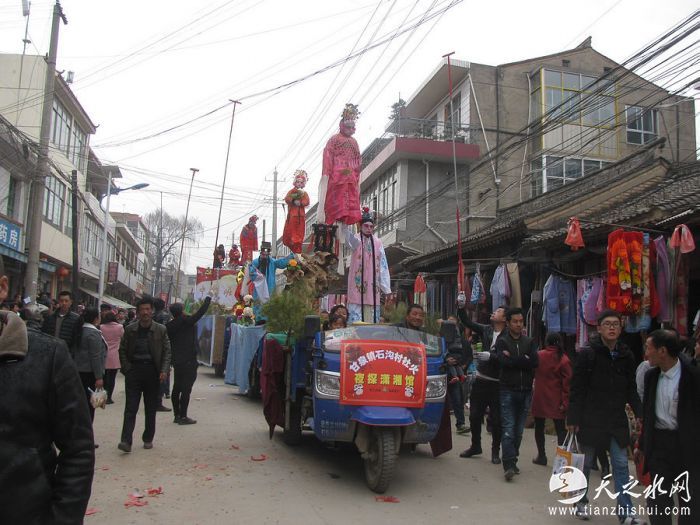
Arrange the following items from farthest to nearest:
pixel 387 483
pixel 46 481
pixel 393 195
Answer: pixel 393 195 < pixel 387 483 < pixel 46 481

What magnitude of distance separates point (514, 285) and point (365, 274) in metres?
3.39

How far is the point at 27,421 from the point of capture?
1954 millimetres

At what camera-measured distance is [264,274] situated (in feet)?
48.1

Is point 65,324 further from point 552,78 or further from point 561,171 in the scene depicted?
point 552,78

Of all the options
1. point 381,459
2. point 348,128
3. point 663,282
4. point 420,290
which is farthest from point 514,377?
point 420,290

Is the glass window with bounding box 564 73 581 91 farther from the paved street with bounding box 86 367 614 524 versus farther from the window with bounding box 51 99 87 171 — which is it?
the window with bounding box 51 99 87 171

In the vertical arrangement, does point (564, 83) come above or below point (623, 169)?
above

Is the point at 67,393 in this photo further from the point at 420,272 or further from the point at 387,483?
the point at 420,272

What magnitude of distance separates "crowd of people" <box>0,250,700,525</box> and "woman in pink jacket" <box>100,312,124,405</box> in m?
0.02

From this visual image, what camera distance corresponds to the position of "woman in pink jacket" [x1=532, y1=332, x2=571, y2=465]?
23.6 ft

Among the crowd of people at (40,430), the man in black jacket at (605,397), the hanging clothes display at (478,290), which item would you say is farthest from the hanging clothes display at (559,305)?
the crowd of people at (40,430)

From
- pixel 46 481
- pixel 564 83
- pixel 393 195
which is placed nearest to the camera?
pixel 46 481

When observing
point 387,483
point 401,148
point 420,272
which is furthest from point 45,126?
point 387,483

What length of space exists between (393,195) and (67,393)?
2304 cm
